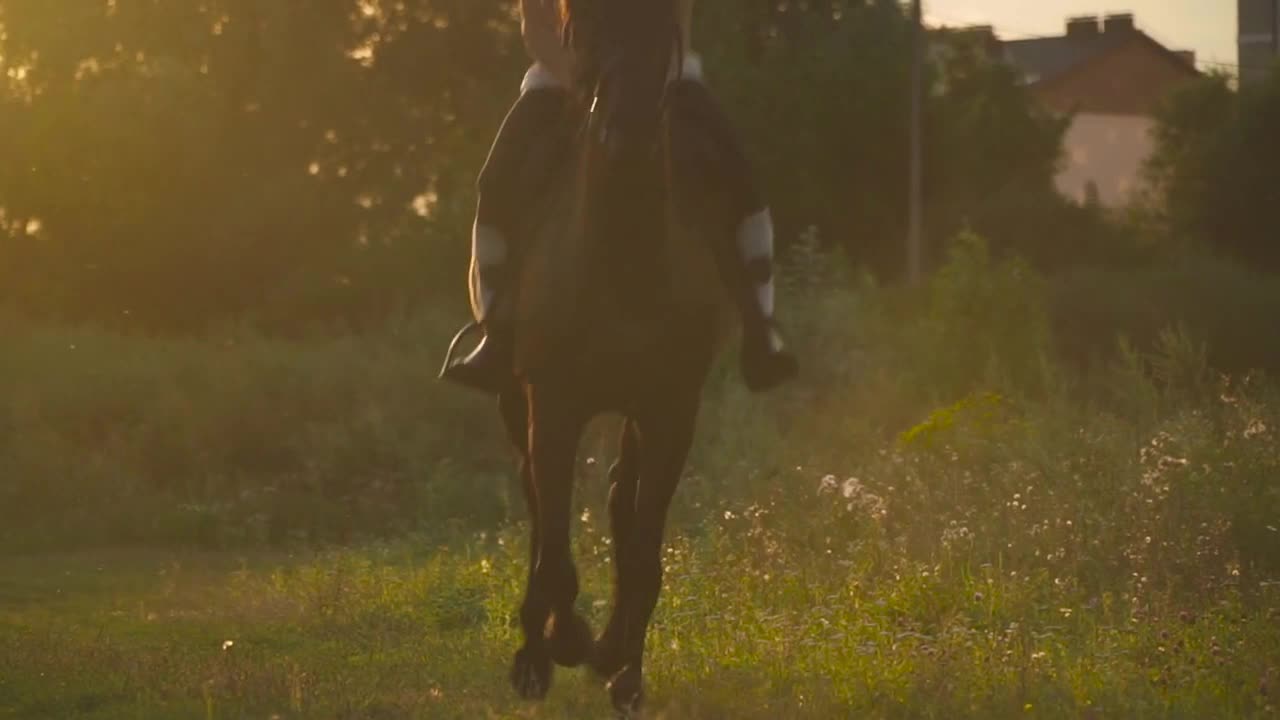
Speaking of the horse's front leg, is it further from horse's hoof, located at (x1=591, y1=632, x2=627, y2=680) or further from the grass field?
the grass field

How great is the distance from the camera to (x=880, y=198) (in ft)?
160

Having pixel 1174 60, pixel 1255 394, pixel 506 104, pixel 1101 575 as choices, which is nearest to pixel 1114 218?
pixel 506 104

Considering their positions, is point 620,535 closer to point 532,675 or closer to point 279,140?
point 532,675

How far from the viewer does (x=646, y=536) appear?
836cm

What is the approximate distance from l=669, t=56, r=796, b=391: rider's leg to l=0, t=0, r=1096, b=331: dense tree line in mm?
21216

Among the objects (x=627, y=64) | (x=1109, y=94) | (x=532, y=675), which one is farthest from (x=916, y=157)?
(x=1109, y=94)

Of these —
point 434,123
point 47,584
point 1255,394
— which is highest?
point 434,123

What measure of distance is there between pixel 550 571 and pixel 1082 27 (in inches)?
3425

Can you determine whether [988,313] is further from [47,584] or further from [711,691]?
[711,691]

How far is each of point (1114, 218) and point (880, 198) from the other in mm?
9303

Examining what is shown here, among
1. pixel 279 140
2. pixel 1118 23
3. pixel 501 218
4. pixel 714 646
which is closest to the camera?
pixel 501 218

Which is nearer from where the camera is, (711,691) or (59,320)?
(711,691)

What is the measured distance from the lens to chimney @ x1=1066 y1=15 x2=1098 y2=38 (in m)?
90.8

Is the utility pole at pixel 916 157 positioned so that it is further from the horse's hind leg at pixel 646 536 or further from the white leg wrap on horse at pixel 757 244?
the horse's hind leg at pixel 646 536
